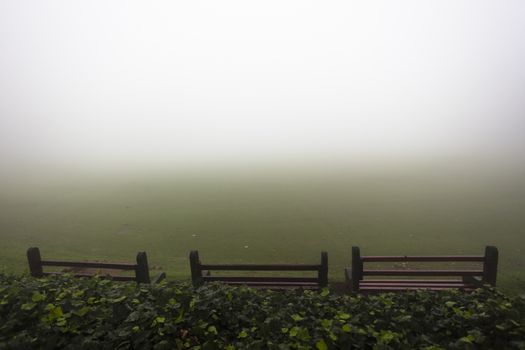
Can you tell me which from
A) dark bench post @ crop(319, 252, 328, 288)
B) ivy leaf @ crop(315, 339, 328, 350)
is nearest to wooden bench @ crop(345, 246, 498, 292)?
dark bench post @ crop(319, 252, 328, 288)

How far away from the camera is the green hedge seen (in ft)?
6.61

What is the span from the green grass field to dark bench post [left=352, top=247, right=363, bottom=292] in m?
1.73

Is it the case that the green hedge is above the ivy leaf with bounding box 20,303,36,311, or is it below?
below

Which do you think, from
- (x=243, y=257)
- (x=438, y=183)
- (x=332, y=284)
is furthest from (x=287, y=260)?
(x=438, y=183)

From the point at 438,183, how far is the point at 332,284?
14546 millimetres

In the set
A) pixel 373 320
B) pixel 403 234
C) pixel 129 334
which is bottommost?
pixel 403 234

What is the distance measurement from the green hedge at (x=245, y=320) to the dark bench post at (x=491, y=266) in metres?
0.92

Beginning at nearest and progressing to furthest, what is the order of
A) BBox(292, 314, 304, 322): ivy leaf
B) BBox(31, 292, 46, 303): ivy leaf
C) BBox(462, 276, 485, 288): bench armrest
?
BBox(292, 314, 304, 322): ivy leaf → BBox(31, 292, 46, 303): ivy leaf → BBox(462, 276, 485, 288): bench armrest

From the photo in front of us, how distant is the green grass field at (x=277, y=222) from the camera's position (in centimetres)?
727

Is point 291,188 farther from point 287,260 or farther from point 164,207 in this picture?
point 287,260

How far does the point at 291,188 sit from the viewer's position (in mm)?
16156

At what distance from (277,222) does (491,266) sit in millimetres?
6799

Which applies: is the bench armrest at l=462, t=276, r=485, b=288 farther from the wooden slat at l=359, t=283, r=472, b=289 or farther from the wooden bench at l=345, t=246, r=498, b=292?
the wooden slat at l=359, t=283, r=472, b=289

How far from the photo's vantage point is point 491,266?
3574 millimetres
